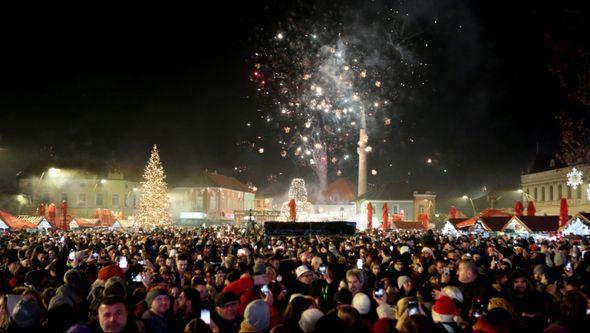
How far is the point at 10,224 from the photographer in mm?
30594

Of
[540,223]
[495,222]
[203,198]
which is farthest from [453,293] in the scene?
[203,198]

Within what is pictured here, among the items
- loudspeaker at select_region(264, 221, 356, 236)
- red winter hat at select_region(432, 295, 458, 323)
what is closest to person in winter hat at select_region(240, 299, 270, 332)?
red winter hat at select_region(432, 295, 458, 323)

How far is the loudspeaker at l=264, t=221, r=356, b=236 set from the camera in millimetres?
19938

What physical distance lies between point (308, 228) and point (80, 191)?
63084 millimetres

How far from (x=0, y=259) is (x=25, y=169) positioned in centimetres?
6458

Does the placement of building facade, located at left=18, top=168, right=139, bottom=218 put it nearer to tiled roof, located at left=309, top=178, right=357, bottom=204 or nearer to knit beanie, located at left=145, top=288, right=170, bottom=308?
tiled roof, located at left=309, top=178, right=357, bottom=204

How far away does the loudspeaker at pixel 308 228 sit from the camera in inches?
785

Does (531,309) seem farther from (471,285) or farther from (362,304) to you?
(362,304)

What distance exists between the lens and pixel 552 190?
2584 inches

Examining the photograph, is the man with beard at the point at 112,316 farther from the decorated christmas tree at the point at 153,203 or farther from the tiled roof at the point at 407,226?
the decorated christmas tree at the point at 153,203

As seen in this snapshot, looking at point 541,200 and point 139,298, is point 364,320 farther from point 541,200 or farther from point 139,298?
point 541,200

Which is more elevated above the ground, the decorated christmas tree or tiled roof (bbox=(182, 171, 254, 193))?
tiled roof (bbox=(182, 171, 254, 193))

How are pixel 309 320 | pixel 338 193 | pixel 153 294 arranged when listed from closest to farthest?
pixel 309 320, pixel 153 294, pixel 338 193

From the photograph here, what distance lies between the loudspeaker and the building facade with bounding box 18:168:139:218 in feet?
196
